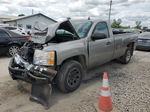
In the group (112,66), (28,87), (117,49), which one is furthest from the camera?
(112,66)

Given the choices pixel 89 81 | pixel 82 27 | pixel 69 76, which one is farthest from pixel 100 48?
pixel 69 76

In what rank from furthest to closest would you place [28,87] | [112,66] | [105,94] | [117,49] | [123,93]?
[112,66], [117,49], [28,87], [123,93], [105,94]

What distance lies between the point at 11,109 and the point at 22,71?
802mm

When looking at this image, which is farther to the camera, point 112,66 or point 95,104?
point 112,66

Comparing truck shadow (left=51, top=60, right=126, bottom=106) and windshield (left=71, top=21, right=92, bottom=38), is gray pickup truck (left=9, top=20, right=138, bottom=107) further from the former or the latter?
truck shadow (left=51, top=60, right=126, bottom=106)

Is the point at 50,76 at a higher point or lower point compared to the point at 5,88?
higher

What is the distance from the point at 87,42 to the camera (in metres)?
3.58

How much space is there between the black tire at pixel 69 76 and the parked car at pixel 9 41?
13.6 ft

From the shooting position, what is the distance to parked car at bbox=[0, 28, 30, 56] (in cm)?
661

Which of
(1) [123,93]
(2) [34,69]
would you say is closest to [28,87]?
(2) [34,69]

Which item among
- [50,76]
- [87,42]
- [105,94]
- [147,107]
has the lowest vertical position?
[147,107]

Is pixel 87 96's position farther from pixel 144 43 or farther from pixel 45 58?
pixel 144 43

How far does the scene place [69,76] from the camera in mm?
3203

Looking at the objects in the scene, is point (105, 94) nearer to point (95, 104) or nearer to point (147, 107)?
point (95, 104)
